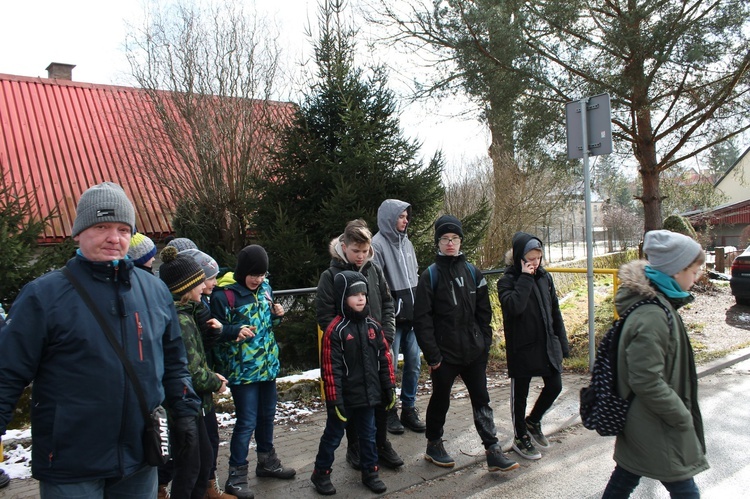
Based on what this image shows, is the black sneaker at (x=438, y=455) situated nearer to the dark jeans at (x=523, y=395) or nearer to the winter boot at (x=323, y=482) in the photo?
the dark jeans at (x=523, y=395)

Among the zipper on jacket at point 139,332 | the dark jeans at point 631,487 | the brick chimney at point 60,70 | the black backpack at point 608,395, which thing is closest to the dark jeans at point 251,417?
the zipper on jacket at point 139,332

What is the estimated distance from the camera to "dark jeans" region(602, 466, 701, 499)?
285 centimetres

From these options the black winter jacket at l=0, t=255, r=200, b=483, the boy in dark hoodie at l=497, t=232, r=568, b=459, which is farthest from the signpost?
the black winter jacket at l=0, t=255, r=200, b=483

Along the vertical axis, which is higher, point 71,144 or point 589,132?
point 71,144

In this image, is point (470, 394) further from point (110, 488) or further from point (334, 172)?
point (334, 172)

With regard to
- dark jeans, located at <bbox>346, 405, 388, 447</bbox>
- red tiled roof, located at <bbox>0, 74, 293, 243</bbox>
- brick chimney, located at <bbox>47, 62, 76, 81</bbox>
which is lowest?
dark jeans, located at <bbox>346, 405, 388, 447</bbox>

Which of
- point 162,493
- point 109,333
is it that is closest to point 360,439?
point 162,493

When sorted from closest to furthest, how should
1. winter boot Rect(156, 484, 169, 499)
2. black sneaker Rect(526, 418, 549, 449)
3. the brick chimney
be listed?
winter boot Rect(156, 484, 169, 499), black sneaker Rect(526, 418, 549, 449), the brick chimney

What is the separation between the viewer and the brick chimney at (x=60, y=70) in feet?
57.0

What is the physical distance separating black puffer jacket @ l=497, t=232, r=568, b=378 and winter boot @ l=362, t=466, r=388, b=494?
1356 millimetres

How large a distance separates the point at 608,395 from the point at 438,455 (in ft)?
6.01

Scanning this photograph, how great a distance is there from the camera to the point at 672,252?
9.84 ft

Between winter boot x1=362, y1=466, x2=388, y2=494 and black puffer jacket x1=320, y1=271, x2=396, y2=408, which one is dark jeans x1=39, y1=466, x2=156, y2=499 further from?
winter boot x1=362, y1=466, x2=388, y2=494

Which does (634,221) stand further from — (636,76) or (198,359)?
(198,359)
